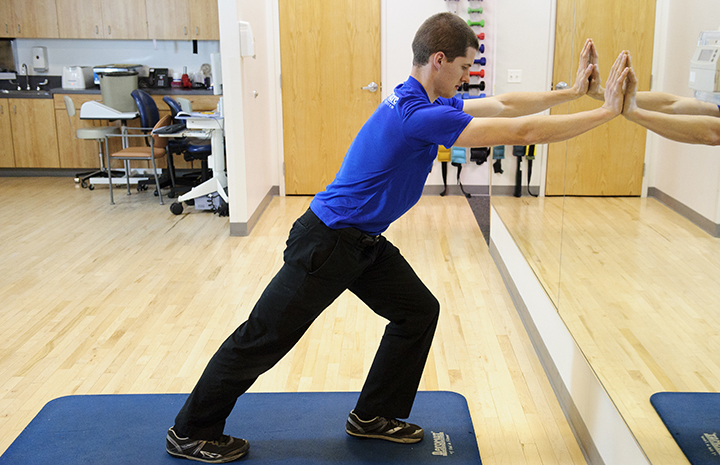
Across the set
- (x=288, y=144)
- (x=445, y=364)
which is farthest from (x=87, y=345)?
(x=288, y=144)

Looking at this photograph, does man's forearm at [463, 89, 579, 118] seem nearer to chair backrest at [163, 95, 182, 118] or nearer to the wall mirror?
the wall mirror

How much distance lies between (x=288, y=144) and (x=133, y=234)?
1.97m

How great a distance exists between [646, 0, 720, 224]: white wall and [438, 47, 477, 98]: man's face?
49 centimetres

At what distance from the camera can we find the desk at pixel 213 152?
5.57 metres

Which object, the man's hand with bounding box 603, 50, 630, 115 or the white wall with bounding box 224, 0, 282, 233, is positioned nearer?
the man's hand with bounding box 603, 50, 630, 115

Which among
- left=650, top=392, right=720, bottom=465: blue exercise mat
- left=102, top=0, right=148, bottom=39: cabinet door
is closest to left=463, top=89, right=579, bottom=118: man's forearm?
left=650, top=392, right=720, bottom=465: blue exercise mat

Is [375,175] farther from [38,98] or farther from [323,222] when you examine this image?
[38,98]

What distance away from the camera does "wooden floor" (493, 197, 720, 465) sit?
4.97 feet

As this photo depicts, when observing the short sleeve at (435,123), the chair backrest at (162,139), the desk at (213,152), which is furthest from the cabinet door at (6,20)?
the short sleeve at (435,123)

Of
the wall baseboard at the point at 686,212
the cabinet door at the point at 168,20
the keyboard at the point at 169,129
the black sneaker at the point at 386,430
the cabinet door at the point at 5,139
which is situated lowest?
the black sneaker at the point at 386,430

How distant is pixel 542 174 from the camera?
11.7ft

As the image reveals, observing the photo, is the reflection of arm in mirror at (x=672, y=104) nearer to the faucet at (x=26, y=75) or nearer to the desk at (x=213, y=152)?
the desk at (x=213, y=152)

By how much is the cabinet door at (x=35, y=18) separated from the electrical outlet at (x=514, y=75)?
5.31m

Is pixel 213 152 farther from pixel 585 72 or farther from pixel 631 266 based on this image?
pixel 631 266
